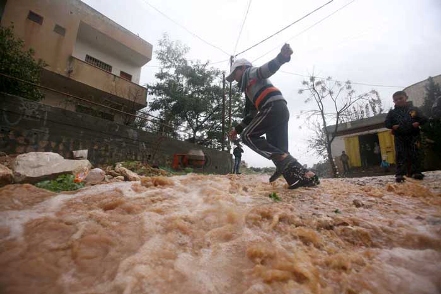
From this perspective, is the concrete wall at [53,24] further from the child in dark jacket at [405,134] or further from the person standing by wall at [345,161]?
the person standing by wall at [345,161]

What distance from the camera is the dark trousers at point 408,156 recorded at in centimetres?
379

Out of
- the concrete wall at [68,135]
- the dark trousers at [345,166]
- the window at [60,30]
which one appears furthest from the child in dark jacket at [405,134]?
the window at [60,30]

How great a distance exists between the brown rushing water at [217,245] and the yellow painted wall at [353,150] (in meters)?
14.7

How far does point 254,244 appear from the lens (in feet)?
4.72

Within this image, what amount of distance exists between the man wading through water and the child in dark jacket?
6.94 ft

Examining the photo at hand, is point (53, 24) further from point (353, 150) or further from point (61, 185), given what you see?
point (353, 150)

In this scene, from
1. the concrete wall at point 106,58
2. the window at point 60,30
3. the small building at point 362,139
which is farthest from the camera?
the small building at point 362,139

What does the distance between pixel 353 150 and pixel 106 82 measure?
16.3m

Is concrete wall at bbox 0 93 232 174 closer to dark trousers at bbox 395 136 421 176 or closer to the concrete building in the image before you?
the concrete building

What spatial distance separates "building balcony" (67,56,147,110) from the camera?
1026cm

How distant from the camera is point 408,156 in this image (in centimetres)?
384

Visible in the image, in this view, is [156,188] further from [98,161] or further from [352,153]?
[352,153]

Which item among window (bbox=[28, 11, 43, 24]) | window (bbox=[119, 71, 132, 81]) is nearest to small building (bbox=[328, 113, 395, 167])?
window (bbox=[119, 71, 132, 81])

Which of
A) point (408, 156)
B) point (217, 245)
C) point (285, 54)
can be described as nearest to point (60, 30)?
point (285, 54)
